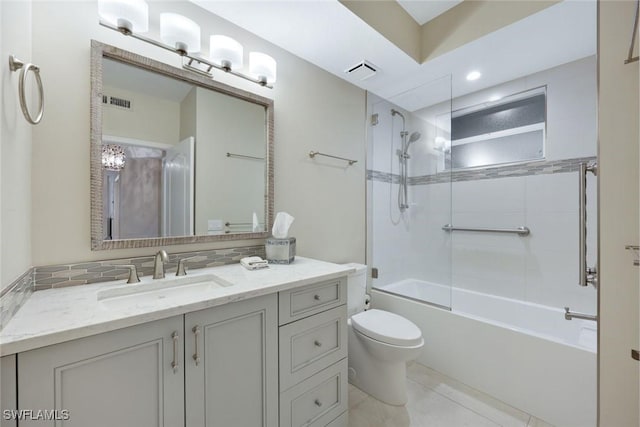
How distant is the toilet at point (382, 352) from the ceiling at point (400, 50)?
6.21 ft

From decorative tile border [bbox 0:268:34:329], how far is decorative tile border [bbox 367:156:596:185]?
229 centimetres

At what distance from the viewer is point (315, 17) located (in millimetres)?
1571

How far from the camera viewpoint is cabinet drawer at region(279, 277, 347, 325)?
1194mm

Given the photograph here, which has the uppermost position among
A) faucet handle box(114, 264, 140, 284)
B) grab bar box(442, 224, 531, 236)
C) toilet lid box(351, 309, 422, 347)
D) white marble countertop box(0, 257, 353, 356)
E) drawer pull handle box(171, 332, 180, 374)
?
grab bar box(442, 224, 531, 236)

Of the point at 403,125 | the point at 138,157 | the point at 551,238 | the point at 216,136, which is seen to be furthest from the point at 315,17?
the point at 551,238

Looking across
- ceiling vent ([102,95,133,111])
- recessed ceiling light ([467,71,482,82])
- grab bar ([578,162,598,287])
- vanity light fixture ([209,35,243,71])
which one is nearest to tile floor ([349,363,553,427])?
grab bar ([578,162,598,287])

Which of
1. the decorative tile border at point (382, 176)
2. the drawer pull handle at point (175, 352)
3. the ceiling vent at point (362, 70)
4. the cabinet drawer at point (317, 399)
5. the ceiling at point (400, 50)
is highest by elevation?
the ceiling at point (400, 50)

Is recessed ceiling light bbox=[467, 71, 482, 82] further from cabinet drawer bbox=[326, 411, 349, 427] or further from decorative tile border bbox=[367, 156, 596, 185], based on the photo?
cabinet drawer bbox=[326, 411, 349, 427]

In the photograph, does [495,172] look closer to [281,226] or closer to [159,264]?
[281,226]

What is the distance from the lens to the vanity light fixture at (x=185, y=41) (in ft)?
3.79

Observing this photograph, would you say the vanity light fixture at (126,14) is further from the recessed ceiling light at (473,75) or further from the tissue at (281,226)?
the recessed ceiling light at (473,75)

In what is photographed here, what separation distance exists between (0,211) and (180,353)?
65 cm

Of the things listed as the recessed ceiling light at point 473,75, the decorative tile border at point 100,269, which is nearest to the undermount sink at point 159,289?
the decorative tile border at point 100,269

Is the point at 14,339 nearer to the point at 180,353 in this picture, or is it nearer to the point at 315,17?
the point at 180,353
